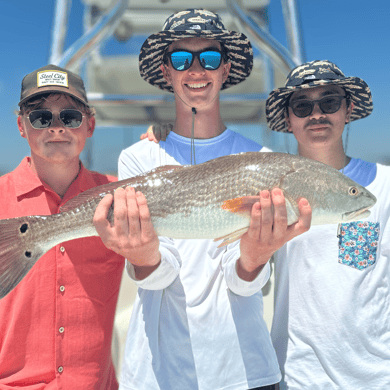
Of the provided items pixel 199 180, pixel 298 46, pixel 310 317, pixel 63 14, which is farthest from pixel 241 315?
pixel 63 14

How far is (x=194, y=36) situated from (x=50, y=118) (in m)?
1.20

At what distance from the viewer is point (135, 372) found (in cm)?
249

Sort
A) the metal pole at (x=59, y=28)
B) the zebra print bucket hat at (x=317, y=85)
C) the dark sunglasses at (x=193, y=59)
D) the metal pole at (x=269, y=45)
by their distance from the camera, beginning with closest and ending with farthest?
the dark sunglasses at (x=193, y=59) → the zebra print bucket hat at (x=317, y=85) → the metal pole at (x=269, y=45) → the metal pole at (x=59, y=28)

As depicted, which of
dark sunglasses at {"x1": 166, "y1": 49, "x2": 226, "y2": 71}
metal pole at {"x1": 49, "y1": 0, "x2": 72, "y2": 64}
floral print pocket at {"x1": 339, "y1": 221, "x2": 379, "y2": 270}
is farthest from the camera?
metal pole at {"x1": 49, "y1": 0, "x2": 72, "y2": 64}

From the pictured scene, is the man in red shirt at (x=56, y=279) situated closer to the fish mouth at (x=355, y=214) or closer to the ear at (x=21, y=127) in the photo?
the ear at (x=21, y=127)

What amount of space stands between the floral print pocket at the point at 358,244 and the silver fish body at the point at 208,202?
15.9 inches

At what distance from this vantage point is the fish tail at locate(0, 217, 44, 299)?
2.35 metres

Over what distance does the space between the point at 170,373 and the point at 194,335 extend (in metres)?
0.27

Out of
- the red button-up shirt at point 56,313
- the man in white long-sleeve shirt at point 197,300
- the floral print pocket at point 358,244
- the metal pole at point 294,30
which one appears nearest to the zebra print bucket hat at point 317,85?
the man in white long-sleeve shirt at point 197,300

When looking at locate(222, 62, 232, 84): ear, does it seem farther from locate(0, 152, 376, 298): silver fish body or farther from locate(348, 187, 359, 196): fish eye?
locate(348, 187, 359, 196): fish eye

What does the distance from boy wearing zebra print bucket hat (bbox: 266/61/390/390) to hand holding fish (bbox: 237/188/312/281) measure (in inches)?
21.7

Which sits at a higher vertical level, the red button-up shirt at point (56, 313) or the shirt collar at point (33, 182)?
the shirt collar at point (33, 182)

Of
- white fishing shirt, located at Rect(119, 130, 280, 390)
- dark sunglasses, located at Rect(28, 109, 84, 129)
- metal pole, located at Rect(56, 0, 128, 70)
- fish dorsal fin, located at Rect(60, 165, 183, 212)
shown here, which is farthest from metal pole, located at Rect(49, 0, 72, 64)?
white fishing shirt, located at Rect(119, 130, 280, 390)

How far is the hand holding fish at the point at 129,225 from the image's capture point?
7.72ft
